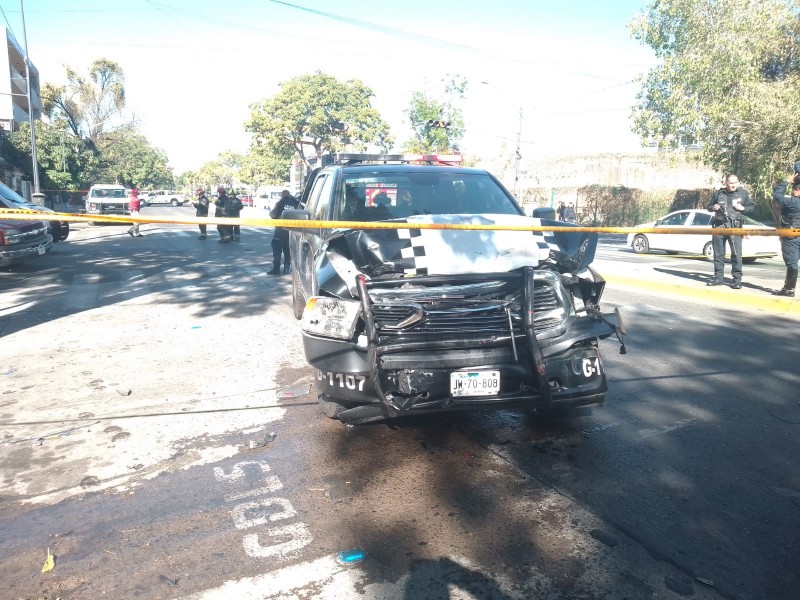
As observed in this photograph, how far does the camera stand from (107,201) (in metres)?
27.7

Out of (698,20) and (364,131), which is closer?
(698,20)

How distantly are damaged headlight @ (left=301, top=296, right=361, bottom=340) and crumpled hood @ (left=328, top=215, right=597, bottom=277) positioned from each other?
399mm

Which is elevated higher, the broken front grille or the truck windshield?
the truck windshield

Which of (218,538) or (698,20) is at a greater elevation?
(698,20)

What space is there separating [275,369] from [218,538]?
298cm

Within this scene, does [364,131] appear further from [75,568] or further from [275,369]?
[75,568]

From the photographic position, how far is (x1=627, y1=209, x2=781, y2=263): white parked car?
52.5 ft

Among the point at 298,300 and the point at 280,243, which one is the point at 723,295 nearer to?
the point at 298,300

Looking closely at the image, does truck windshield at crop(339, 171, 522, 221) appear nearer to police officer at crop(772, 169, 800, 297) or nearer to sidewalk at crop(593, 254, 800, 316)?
sidewalk at crop(593, 254, 800, 316)

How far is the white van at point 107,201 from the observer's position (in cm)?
2758

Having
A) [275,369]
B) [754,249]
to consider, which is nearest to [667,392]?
[275,369]

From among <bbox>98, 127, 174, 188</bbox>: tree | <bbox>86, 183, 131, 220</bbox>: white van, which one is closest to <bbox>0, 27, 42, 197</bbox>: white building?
<bbox>98, 127, 174, 188</bbox>: tree

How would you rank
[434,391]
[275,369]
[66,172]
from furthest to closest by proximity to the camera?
[66,172], [275,369], [434,391]

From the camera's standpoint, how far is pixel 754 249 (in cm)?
1614
